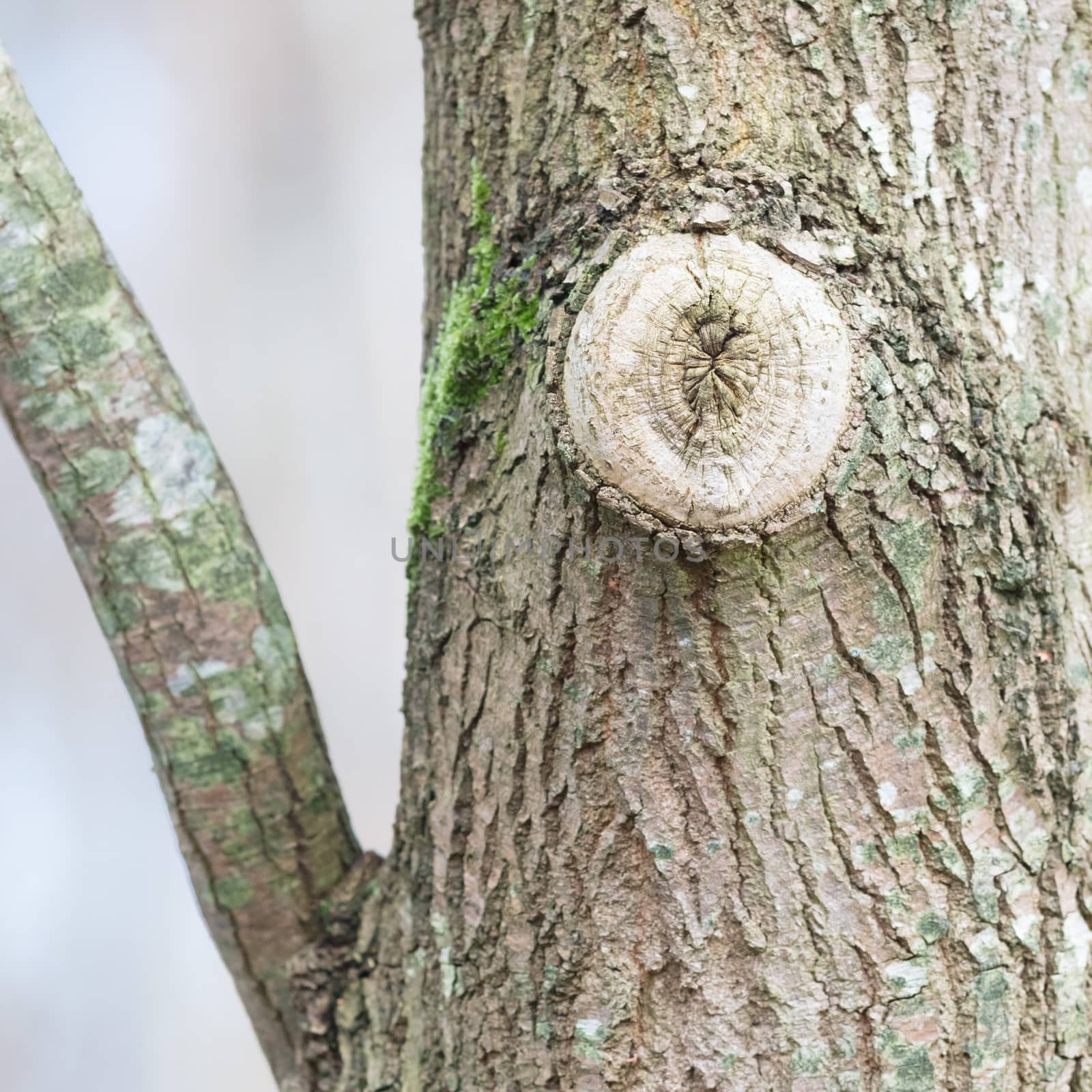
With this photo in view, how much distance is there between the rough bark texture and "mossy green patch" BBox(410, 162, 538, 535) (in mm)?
26

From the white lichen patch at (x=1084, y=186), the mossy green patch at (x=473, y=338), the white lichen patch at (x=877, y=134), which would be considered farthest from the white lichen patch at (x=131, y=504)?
the white lichen patch at (x=1084, y=186)

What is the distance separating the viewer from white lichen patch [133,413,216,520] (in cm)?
98

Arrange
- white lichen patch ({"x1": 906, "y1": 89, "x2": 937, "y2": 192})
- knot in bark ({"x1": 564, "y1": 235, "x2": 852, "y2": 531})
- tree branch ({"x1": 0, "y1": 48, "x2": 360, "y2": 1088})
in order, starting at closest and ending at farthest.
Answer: knot in bark ({"x1": 564, "y1": 235, "x2": 852, "y2": 531}), white lichen patch ({"x1": 906, "y1": 89, "x2": 937, "y2": 192}), tree branch ({"x1": 0, "y1": 48, "x2": 360, "y2": 1088})

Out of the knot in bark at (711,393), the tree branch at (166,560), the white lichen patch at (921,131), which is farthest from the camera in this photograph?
the tree branch at (166,560)

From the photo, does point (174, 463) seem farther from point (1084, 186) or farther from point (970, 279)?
point (1084, 186)

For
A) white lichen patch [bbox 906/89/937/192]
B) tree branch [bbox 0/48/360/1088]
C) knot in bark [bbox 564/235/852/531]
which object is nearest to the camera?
knot in bark [bbox 564/235/852/531]

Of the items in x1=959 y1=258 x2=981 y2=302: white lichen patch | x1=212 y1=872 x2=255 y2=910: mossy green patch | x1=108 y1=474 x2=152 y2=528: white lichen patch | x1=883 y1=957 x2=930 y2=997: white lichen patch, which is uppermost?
x1=959 y1=258 x2=981 y2=302: white lichen patch

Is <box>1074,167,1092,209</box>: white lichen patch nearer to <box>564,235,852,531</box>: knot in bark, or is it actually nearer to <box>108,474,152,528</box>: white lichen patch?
<box>564,235,852,531</box>: knot in bark

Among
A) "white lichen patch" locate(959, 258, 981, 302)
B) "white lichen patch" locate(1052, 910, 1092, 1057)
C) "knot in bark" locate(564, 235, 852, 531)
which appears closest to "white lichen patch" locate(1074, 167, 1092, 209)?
"white lichen patch" locate(959, 258, 981, 302)

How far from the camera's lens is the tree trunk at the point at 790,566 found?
2.28ft

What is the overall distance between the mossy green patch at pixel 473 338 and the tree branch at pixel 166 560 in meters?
0.22

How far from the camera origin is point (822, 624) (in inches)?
28.3

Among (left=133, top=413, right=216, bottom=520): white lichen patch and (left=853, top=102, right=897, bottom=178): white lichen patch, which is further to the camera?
(left=133, top=413, right=216, bottom=520): white lichen patch

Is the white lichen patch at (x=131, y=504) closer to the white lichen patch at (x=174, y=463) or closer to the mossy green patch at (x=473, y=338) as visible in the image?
the white lichen patch at (x=174, y=463)
